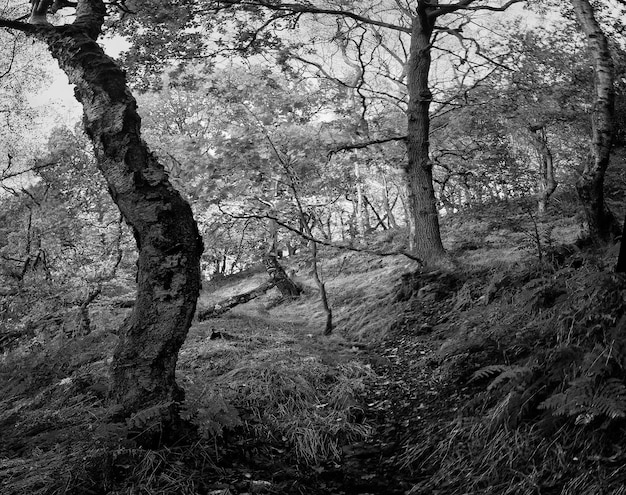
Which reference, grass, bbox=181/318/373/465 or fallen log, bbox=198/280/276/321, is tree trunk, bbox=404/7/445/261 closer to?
grass, bbox=181/318/373/465

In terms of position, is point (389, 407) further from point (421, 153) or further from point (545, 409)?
point (421, 153)

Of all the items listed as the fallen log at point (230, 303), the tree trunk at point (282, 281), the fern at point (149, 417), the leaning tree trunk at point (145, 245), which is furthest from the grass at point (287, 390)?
the tree trunk at point (282, 281)

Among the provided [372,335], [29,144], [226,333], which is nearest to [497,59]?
[372,335]

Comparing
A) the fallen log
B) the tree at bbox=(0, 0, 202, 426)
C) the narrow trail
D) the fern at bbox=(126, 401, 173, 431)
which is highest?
the tree at bbox=(0, 0, 202, 426)

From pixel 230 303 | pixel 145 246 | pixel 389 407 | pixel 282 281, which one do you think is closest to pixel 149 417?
pixel 145 246

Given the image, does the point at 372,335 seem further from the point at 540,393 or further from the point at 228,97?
the point at 228,97

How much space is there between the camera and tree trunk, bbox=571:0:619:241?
4.74 meters

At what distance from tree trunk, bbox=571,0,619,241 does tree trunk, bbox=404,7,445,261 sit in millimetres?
3346

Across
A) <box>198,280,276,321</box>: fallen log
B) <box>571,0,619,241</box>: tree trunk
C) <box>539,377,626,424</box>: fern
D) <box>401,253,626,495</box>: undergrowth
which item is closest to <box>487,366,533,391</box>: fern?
<box>401,253,626,495</box>: undergrowth

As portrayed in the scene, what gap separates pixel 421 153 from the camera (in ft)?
28.3

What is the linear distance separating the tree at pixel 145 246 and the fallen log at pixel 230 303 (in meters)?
6.90

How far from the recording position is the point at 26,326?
7.07 metres

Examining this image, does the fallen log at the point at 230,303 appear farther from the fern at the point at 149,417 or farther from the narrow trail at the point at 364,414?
the fern at the point at 149,417

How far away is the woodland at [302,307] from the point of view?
2695 mm
